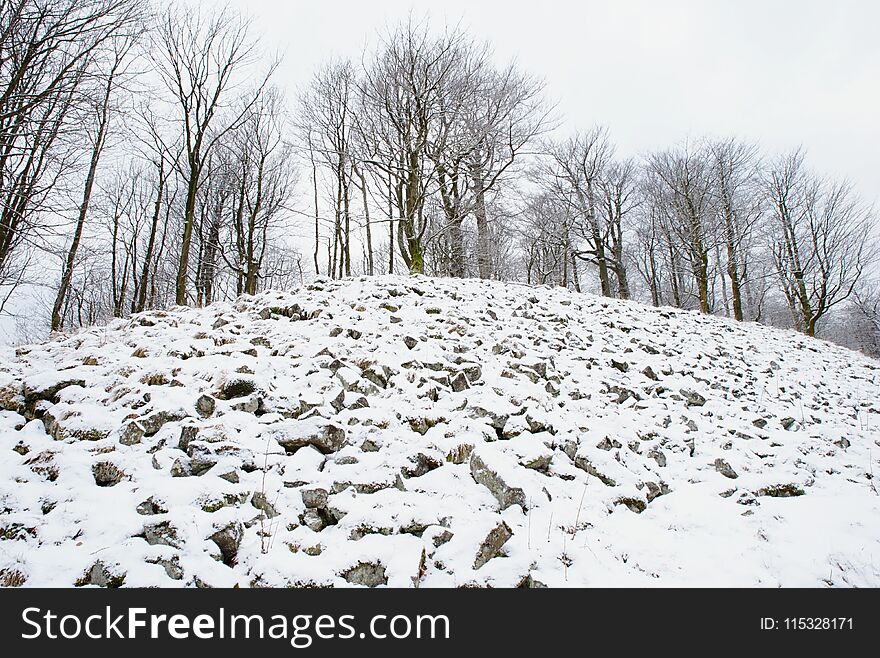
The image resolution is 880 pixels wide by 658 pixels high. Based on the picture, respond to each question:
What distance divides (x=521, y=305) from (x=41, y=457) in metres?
9.05

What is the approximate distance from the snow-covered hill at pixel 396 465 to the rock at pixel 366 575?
14 millimetres

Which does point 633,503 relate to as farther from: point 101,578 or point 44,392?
point 44,392

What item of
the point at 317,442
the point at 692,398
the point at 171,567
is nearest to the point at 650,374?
the point at 692,398

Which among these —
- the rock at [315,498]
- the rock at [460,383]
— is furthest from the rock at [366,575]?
the rock at [460,383]

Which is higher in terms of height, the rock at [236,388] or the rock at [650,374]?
the rock at [650,374]

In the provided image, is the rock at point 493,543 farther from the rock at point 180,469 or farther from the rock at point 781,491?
the rock at point 781,491

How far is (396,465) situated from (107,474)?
2.51 m

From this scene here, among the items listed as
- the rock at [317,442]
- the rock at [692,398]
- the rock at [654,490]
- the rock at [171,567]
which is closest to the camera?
the rock at [171,567]

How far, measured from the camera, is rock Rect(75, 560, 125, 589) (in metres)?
2.66

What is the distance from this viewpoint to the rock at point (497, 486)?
3.95m

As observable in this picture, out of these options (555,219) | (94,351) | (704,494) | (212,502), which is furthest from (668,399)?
(555,219)

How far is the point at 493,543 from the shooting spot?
334 centimetres

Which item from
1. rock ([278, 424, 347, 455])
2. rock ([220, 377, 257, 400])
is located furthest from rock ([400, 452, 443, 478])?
rock ([220, 377, 257, 400])
